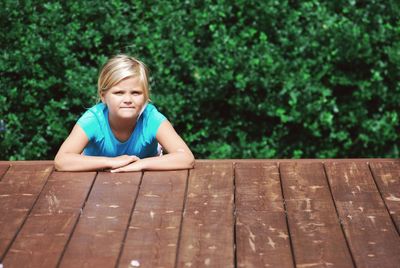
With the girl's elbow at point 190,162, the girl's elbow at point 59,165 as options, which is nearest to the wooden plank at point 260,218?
the girl's elbow at point 190,162

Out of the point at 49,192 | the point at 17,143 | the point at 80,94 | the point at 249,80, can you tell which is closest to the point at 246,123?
the point at 249,80

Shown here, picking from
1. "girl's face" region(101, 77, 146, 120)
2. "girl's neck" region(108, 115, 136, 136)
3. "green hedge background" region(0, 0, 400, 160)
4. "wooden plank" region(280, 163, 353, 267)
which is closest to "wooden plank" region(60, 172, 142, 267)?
"girl's face" region(101, 77, 146, 120)

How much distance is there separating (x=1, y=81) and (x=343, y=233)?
3.46 meters

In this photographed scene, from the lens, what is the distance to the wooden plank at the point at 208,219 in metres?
3.11

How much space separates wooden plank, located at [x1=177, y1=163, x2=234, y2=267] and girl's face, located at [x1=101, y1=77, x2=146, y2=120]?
1.46 feet

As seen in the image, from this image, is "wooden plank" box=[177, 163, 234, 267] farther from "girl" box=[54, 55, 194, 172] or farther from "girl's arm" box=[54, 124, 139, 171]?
"girl's arm" box=[54, 124, 139, 171]

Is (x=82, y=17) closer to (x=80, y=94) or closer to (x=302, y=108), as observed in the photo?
(x=80, y=94)

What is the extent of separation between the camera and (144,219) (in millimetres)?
3500

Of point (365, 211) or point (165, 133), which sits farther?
point (165, 133)

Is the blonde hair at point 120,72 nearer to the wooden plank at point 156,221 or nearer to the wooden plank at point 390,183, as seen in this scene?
the wooden plank at point 156,221

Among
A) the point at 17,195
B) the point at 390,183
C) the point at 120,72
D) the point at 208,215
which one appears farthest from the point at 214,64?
the point at 208,215

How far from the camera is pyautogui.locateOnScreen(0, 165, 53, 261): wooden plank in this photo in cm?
339

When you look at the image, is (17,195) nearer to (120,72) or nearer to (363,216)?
(120,72)

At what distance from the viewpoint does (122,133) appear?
4.61m
